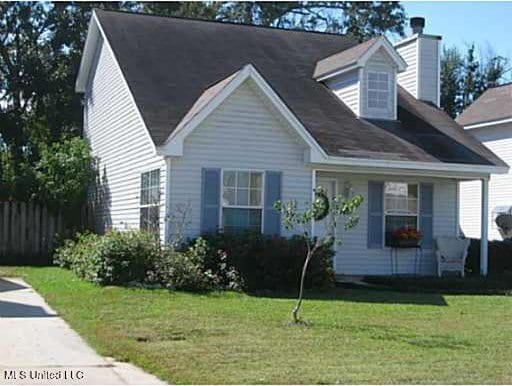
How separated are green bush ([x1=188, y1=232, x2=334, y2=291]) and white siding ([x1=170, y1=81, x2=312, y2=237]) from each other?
1.18m

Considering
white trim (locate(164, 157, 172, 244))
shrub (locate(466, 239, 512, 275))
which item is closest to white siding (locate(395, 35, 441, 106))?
shrub (locate(466, 239, 512, 275))

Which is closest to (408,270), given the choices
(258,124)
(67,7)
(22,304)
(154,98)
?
Result: (258,124)

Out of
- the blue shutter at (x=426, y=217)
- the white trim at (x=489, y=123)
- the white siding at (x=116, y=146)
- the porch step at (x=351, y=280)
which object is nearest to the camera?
the porch step at (x=351, y=280)

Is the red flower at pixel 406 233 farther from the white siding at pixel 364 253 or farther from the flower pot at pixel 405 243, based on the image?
the white siding at pixel 364 253

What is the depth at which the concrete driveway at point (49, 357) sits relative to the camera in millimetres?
7419

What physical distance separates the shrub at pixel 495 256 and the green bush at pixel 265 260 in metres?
5.86

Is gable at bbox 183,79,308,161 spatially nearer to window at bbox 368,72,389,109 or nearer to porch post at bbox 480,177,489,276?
window at bbox 368,72,389,109

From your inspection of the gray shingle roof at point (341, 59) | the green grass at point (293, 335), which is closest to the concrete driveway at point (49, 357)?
the green grass at point (293, 335)

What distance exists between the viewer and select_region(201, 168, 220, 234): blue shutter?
16.4 metres

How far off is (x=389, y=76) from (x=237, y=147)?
18.5 feet

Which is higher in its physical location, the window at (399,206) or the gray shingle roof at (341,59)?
the gray shingle roof at (341,59)

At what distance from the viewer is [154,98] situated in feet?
58.1

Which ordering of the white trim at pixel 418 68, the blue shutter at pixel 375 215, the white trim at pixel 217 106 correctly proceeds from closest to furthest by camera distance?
1. the white trim at pixel 217 106
2. the blue shutter at pixel 375 215
3. the white trim at pixel 418 68

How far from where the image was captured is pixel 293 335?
996 cm
